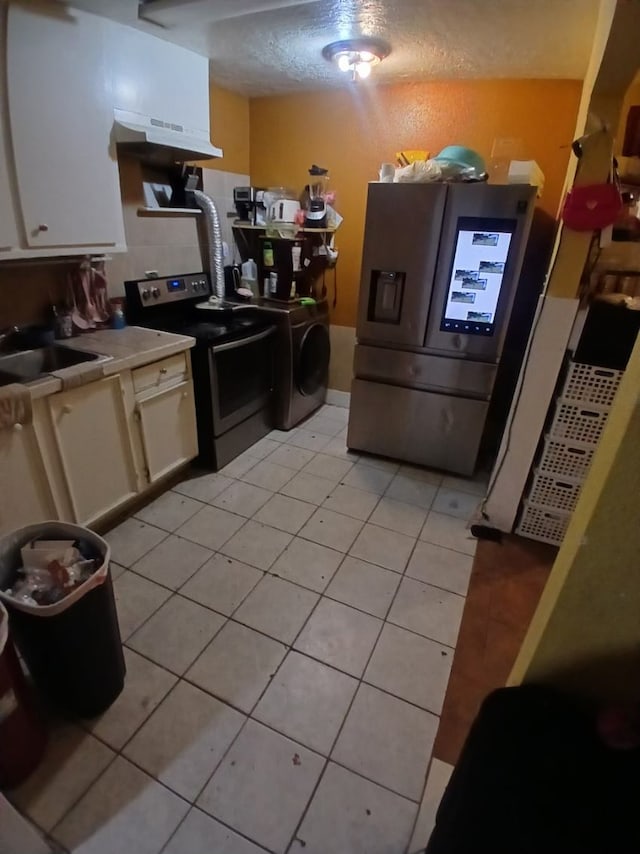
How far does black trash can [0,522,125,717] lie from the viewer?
47.9 inches

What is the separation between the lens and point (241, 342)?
102 inches

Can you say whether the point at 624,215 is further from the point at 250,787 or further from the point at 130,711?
the point at 130,711

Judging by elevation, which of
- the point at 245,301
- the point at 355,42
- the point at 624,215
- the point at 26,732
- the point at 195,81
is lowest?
the point at 26,732

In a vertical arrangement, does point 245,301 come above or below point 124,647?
above

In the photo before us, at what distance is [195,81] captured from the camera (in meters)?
2.37

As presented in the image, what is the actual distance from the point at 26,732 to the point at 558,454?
2.24m

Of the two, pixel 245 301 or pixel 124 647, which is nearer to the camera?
pixel 124 647

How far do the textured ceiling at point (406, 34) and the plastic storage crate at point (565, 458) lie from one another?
1.76m

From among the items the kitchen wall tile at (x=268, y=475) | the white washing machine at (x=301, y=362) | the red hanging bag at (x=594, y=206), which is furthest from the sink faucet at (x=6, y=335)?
the red hanging bag at (x=594, y=206)

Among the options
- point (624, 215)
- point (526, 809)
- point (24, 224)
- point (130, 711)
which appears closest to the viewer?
point (526, 809)

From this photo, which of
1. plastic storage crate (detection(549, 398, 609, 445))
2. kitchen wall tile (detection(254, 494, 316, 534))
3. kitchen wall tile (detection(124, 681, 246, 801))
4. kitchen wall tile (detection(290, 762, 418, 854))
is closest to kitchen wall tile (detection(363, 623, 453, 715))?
kitchen wall tile (detection(290, 762, 418, 854))

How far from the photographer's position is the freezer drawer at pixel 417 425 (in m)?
2.65

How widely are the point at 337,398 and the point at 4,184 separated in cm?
258

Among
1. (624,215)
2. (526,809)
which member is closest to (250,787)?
(526,809)
